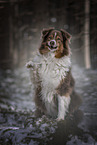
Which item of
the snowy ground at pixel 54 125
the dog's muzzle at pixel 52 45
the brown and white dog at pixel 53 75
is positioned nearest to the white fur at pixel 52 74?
the brown and white dog at pixel 53 75

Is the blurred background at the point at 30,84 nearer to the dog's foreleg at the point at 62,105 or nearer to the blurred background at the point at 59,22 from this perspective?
the blurred background at the point at 59,22

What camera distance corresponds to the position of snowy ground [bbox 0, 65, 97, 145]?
2.07 metres

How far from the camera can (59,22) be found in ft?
13.3

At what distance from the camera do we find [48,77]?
237 cm

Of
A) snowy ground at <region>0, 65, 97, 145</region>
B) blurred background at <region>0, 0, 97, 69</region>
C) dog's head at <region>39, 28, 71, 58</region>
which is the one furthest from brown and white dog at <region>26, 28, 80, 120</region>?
blurred background at <region>0, 0, 97, 69</region>

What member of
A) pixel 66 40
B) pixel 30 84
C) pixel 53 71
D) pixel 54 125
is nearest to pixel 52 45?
pixel 66 40

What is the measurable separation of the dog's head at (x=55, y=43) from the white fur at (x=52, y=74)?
8 cm

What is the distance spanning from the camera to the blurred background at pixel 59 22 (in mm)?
3568

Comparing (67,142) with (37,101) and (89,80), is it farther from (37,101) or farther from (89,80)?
(89,80)

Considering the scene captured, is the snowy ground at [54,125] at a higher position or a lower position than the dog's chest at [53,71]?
lower

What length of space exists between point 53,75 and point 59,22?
220 centimetres

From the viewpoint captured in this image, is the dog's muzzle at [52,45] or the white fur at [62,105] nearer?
the dog's muzzle at [52,45]

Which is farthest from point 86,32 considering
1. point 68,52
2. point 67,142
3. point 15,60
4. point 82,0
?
point 15,60

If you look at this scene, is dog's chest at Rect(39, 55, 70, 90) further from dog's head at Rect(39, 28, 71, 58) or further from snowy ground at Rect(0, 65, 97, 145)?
snowy ground at Rect(0, 65, 97, 145)
